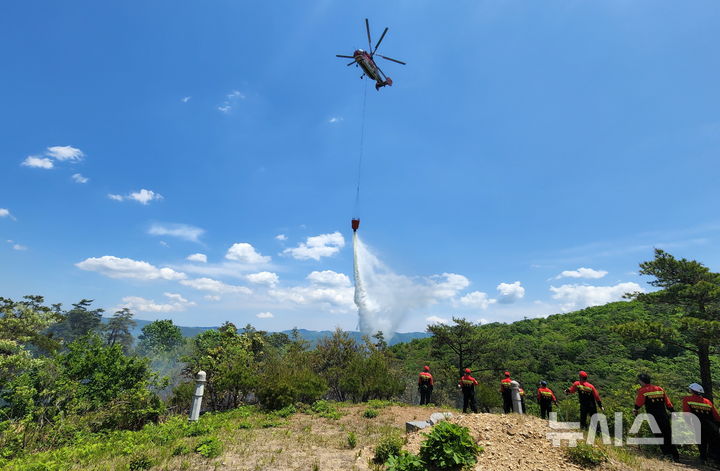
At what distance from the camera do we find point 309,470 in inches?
315

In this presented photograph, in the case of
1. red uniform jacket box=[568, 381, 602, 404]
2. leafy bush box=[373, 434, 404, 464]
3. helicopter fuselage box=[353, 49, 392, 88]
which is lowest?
leafy bush box=[373, 434, 404, 464]

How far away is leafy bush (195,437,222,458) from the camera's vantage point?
29.1ft

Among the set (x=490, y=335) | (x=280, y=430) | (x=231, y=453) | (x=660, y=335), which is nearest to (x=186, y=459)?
(x=231, y=453)

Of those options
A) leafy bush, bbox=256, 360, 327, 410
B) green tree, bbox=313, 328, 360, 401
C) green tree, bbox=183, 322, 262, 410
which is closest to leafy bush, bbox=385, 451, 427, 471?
leafy bush, bbox=256, 360, 327, 410

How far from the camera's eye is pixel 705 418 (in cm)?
817

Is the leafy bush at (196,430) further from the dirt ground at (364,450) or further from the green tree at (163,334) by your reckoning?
the green tree at (163,334)

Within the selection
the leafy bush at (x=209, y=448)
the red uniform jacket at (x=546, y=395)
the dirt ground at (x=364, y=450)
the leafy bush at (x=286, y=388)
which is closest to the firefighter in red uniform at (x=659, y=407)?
the dirt ground at (x=364, y=450)

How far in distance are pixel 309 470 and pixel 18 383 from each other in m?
12.4

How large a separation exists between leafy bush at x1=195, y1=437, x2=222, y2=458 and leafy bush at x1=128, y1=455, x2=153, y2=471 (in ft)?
4.43

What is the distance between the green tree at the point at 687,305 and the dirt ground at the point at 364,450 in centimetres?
1152

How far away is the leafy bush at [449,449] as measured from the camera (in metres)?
6.95

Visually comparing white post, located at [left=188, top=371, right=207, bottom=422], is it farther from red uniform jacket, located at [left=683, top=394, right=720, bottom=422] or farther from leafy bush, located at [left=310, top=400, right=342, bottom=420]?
red uniform jacket, located at [left=683, top=394, right=720, bottom=422]

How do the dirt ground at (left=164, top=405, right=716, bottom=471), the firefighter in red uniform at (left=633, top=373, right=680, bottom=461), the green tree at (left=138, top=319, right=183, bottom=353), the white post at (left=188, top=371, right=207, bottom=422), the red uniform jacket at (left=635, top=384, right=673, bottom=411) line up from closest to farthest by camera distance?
the dirt ground at (left=164, top=405, right=716, bottom=471)
the firefighter in red uniform at (left=633, top=373, right=680, bottom=461)
the red uniform jacket at (left=635, top=384, right=673, bottom=411)
the white post at (left=188, top=371, right=207, bottom=422)
the green tree at (left=138, top=319, right=183, bottom=353)

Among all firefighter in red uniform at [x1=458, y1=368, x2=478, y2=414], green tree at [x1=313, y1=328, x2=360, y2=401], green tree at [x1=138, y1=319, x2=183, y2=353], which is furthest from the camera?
green tree at [x1=138, y1=319, x2=183, y2=353]
